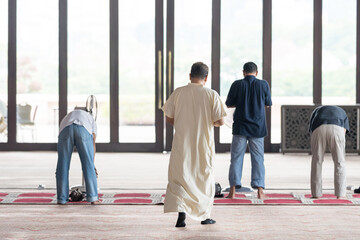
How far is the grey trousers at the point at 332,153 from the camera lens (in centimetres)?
579

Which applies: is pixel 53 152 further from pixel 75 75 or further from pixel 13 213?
pixel 13 213

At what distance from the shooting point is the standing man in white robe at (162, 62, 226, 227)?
4582mm

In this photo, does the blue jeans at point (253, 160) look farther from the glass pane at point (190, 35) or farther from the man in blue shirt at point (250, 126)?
the glass pane at point (190, 35)

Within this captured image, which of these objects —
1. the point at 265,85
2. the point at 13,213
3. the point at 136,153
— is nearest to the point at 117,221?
the point at 13,213

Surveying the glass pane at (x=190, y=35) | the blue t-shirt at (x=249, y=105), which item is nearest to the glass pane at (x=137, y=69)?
the glass pane at (x=190, y=35)

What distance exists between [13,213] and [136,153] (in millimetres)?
5491

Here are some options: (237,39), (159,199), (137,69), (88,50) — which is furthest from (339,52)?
(159,199)

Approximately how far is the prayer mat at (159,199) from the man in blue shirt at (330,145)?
0.12 meters

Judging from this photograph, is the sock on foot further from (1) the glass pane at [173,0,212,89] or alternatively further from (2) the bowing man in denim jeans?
(1) the glass pane at [173,0,212,89]

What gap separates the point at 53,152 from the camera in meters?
10.5

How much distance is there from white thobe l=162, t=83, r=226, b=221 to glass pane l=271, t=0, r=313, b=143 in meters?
6.23

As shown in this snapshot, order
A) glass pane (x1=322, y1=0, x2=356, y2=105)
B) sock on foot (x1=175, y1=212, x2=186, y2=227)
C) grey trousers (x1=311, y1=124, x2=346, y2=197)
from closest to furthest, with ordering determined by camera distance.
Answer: sock on foot (x1=175, y1=212, x2=186, y2=227), grey trousers (x1=311, y1=124, x2=346, y2=197), glass pane (x1=322, y1=0, x2=356, y2=105)

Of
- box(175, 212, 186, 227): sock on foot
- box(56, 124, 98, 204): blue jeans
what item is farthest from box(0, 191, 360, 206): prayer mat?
box(175, 212, 186, 227): sock on foot

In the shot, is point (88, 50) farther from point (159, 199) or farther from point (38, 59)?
point (159, 199)
